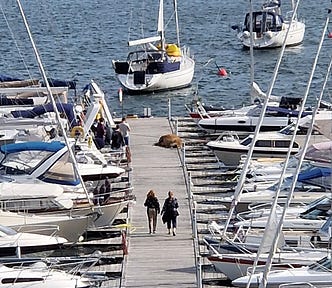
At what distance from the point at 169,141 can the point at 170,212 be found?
33.0ft

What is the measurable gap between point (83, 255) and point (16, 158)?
13.4 feet

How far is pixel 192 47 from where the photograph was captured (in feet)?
244

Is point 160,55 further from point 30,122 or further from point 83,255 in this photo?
point 83,255

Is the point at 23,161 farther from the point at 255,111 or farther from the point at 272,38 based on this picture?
the point at 272,38

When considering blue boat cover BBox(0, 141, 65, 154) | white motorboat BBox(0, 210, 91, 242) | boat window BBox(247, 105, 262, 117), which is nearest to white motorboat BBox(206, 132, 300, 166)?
boat window BBox(247, 105, 262, 117)

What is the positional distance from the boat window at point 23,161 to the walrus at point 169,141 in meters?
8.23

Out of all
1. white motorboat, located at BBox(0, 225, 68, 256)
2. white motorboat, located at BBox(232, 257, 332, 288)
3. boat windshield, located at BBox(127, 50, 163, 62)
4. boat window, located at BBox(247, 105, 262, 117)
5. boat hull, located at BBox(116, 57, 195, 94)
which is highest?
white motorboat, located at BBox(232, 257, 332, 288)

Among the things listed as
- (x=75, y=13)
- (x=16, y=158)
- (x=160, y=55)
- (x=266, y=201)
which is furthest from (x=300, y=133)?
(x=75, y=13)

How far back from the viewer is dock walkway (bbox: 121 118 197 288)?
27.7 m

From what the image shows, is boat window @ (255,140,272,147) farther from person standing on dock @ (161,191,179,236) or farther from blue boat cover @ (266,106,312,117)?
person standing on dock @ (161,191,179,236)

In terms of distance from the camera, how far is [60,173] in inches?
1262

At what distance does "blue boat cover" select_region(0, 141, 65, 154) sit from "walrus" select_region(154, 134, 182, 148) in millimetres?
7667

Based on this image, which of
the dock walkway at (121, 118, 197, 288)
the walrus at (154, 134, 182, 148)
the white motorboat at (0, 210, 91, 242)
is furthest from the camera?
the walrus at (154, 134, 182, 148)

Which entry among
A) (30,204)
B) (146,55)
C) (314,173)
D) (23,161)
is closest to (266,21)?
(146,55)
